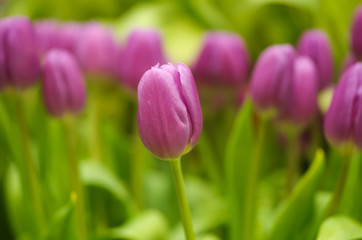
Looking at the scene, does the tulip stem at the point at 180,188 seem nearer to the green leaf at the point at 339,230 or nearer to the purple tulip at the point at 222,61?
the green leaf at the point at 339,230

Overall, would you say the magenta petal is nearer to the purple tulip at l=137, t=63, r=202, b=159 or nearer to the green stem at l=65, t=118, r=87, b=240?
the purple tulip at l=137, t=63, r=202, b=159

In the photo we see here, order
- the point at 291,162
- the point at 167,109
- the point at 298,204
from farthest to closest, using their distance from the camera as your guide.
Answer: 1. the point at 291,162
2. the point at 298,204
3. the point at 167,109

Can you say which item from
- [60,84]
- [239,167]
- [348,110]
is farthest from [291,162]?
[60,84]

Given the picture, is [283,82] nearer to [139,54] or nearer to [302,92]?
[302,92]

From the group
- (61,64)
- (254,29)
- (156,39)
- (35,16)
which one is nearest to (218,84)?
(156,39)

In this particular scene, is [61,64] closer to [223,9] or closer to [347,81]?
[347,81]

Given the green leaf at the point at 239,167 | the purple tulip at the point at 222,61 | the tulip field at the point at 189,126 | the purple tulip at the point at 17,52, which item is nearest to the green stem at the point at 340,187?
the tulip field at the point at 189,126
